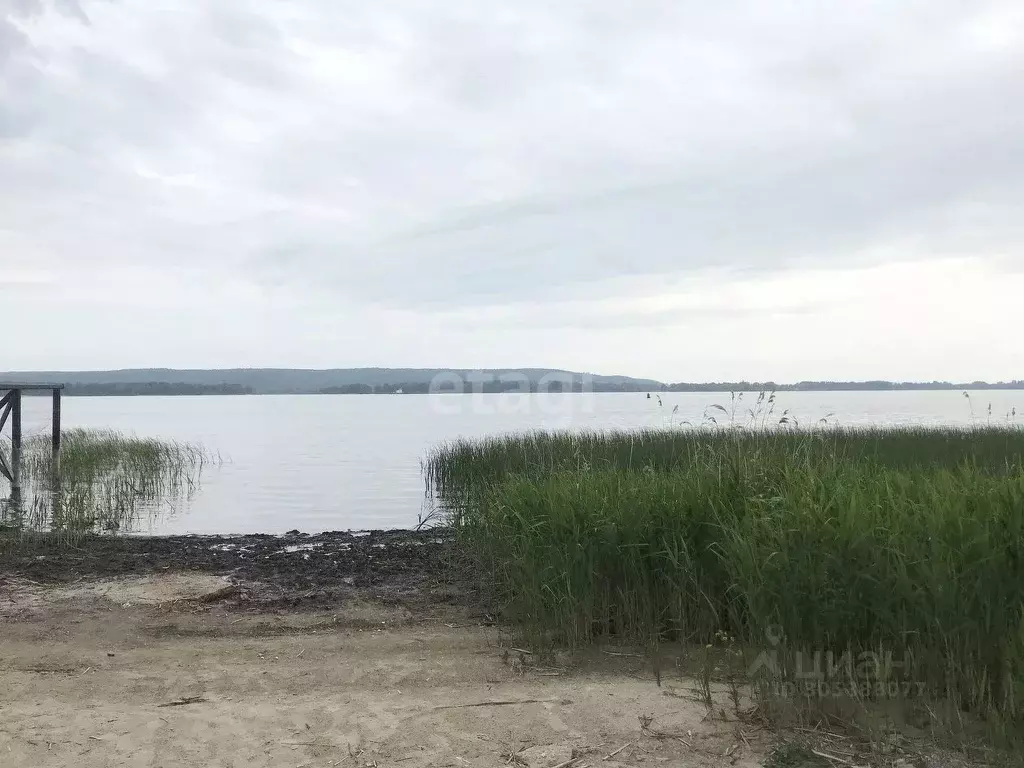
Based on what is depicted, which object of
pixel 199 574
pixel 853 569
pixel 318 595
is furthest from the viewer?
pixel 199 574

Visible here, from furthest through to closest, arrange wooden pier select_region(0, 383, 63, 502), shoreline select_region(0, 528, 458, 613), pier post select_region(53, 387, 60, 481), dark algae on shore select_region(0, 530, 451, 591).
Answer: pier post select_region(53, 387, 60, 481)
wooden pier select_region(0, 383, 63, 502)
dark algae on shore select_region(0, 530, 451, 591)
shoreline select_region(0, 528, 458, 613)

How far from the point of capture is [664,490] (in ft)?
20.7

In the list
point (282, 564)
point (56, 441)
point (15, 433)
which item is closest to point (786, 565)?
point (282, 564)

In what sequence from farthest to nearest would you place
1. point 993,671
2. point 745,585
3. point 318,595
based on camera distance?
point 318,595, point 745,585, point 993,671

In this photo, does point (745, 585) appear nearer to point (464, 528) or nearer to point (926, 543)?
point (926, 543)

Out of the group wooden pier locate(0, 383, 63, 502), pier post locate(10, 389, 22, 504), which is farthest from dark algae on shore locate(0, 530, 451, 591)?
pier post locate(10, 389, 22, 504)

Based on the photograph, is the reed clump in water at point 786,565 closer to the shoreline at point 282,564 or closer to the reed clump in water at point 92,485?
the shoreline at point 282,564

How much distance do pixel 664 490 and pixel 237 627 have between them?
357 cm

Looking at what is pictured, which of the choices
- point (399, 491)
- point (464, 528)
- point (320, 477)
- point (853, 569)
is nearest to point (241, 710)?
point (853, 569)

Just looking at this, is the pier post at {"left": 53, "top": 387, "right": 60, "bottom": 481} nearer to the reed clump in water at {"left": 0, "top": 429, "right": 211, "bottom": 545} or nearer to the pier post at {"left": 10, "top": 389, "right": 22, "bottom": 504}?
the reed clump in water at {"left": 0, "top": 429, "right": 211, "bottom": 545}

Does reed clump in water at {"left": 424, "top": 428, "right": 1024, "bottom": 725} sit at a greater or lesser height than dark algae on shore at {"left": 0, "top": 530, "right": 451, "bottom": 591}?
greater

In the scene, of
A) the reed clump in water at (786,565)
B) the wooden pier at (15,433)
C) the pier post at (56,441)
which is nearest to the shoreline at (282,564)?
the reed clump in water at (786,565)

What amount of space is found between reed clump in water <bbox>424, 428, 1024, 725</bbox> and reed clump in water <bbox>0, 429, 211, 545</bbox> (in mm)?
7107

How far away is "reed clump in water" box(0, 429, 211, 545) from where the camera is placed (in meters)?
11.8
